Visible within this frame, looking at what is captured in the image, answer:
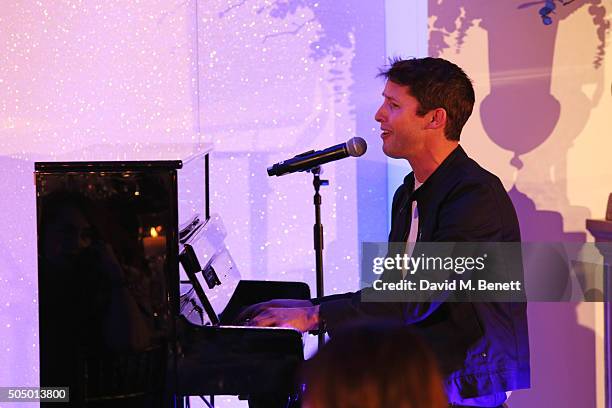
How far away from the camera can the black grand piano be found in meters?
2.12

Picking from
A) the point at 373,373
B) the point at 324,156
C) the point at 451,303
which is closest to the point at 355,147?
the point at 324,156

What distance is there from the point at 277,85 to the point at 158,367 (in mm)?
2021

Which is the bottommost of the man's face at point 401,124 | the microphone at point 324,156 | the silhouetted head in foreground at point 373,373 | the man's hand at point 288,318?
the man's hand at point 288,318

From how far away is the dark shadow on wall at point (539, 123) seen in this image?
3.63m

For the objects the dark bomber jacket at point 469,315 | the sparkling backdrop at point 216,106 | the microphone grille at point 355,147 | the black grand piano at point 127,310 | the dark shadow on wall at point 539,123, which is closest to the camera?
the black grand piano at point 127,310

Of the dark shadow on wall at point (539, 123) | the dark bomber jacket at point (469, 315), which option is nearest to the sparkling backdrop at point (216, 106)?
the dark shadow on wall at point (539, 123)

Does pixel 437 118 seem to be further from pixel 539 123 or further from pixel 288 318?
pixel 539 123

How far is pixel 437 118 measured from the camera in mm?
2633

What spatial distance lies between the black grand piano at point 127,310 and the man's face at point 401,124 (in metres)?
0.77

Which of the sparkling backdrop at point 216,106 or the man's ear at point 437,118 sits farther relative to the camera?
the sparkling backdrop at point 216,106

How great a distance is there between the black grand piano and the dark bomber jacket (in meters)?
0.27

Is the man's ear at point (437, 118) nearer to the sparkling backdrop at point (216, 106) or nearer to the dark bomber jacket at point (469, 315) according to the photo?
the dark bomber jacket at point (469, 315)

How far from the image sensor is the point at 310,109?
12.9 ft

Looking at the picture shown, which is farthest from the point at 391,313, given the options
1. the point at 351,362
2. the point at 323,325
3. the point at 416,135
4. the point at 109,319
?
the point at 351,362
